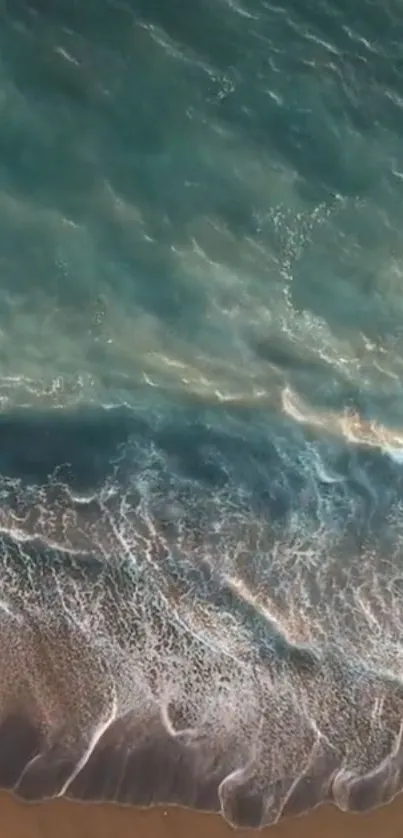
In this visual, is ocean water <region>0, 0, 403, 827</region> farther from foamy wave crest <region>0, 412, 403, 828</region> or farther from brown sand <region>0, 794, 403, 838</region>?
brown sand <region>0, 794, 403, 838</region>

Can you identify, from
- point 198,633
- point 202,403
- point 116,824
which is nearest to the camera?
point 116,824

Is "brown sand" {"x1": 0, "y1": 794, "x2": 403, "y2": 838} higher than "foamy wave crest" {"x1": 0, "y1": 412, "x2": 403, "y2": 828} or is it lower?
lower

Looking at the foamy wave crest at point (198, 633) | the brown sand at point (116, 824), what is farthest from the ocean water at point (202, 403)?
the brown sand at point (116, 824)

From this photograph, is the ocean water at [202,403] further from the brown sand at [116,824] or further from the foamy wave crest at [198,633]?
the brown sand at [116,824]

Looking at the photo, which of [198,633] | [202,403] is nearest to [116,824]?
[198,633]

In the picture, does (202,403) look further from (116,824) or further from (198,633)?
(116,824)

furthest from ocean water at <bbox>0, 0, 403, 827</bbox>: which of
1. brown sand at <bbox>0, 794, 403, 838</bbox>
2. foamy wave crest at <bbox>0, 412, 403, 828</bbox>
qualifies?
brown sand at <bbox>0, 794, 403, 838</bbox>
